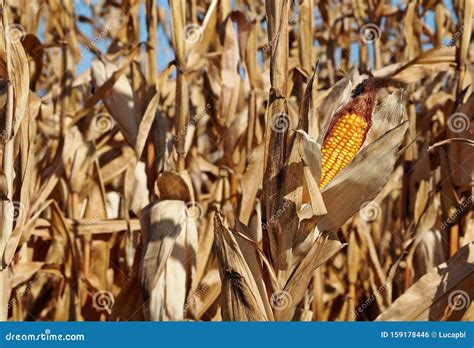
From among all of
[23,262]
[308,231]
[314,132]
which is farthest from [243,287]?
[23,262]

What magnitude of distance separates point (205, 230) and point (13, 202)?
1.10 m

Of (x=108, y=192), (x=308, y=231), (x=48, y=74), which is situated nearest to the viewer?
(x=308, y=231)

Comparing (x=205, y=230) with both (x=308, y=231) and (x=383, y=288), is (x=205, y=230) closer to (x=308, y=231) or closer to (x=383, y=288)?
(x=383, y=288)

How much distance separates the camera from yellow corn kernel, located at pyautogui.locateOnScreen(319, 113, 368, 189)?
219 cm

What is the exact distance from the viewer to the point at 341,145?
7.19ft

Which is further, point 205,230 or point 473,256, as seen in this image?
point 205,230

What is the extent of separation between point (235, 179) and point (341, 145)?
1403 millimetres

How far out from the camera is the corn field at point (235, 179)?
2.09 meters

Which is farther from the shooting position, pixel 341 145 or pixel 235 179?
pixel 235 179

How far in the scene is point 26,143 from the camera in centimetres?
241

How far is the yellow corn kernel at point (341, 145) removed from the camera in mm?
2188

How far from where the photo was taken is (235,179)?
3559 millimetres

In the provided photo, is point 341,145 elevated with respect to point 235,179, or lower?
elevated

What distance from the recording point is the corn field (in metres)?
2.09
